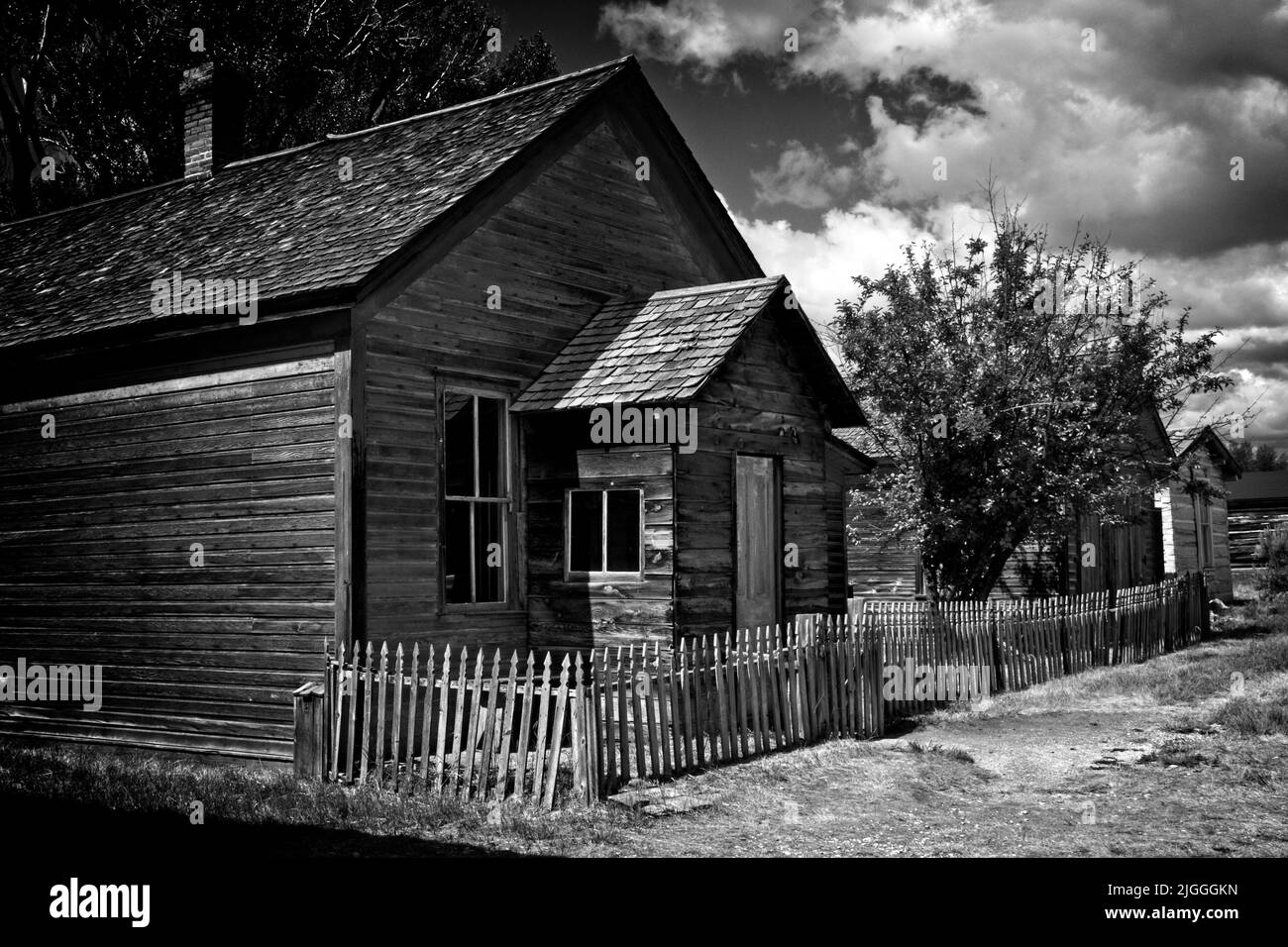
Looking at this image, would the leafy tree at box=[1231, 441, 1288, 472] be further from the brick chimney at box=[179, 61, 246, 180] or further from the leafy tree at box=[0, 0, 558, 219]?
the brick chimney at box=[179, 61, 246, 180]

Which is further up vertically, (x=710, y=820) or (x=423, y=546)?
(x=423, y=546)

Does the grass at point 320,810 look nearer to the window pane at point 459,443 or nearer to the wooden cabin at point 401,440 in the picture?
the wooden cabin at point 401,440

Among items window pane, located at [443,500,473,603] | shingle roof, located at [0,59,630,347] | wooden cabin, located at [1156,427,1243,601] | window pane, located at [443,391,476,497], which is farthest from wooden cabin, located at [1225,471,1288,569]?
window pane, located at [443,500,473,603]

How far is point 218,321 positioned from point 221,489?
5.44 feet

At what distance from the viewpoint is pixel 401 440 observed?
1201 cm

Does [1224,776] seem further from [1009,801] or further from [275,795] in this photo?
[275,795]

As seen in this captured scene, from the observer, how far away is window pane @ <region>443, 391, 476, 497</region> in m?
12.6

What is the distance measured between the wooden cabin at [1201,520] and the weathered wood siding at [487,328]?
18.9 meters

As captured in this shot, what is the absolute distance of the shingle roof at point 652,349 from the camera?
12344mm

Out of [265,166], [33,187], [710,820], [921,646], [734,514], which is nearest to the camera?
[710,820]

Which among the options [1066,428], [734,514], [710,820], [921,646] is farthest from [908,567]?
[710,820]

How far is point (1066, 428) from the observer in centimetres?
1909

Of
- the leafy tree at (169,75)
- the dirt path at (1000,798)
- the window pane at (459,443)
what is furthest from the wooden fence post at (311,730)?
the leafy tree at (169,75)

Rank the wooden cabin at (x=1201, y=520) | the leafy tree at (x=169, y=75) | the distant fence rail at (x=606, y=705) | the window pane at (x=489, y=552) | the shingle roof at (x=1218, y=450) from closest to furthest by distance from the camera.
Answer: the distant fence rail at (x=606, y=705) < the window pane at (x=489, y=552) < the leafy tree at (x=169, y=75) < the shingle roof at (x=1218, y=450) < the wooden cabin at (x=1201, y=520)
